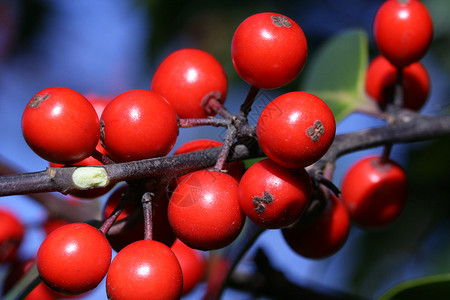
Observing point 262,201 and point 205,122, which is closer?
point 262,201

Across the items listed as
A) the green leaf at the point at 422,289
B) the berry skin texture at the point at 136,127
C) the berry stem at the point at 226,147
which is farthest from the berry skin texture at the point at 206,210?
the green leaf at the point at 422,289

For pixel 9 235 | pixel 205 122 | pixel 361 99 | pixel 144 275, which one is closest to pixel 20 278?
pixel 9 235

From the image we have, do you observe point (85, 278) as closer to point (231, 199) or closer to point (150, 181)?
point (150, 181)

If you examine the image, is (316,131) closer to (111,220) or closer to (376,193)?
(111,220)

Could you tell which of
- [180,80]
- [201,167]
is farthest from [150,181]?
[180,80]

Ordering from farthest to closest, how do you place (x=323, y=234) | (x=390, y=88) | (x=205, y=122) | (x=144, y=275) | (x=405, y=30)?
(x=390, y=88) < (x=405, y=30) < (x=323, y=234) < (x=205, y=122) < (x=144, y=275)

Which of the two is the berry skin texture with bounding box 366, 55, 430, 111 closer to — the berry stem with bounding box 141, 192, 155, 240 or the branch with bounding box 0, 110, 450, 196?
the branch with bounding box 0, 110, 450, 196

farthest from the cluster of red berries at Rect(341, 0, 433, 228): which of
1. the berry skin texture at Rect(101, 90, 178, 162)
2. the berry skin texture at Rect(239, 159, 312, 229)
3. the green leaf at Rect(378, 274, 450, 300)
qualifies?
the berry skin texture at Rect(101, 90, 178, 162)
